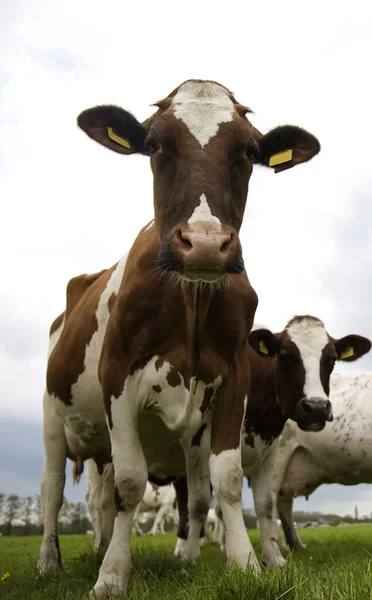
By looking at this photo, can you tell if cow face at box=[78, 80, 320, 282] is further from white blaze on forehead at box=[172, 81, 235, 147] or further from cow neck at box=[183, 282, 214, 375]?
cow neck at box=[183, 282, 214, 375]

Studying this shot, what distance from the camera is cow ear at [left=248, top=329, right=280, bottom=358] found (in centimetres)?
886

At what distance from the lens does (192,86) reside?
529cm

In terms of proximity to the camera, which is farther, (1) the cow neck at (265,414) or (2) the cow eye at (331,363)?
(2) the cow eye at (331,363)

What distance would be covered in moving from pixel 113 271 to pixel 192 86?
6.94 ft

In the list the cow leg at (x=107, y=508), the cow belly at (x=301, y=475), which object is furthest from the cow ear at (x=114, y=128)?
the cow belly at (x=301, y=475)

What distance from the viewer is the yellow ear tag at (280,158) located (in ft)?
18.3

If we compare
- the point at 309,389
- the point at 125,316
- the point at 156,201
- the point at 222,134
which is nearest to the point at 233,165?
the point at 222,134

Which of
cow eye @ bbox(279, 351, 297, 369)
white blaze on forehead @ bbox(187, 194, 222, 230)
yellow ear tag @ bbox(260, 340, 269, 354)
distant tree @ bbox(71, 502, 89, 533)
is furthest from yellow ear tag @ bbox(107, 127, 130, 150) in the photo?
distant tree @ bbox(71, 502, 89, 533)

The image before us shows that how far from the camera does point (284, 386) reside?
28.6 ft

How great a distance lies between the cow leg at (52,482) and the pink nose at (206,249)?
413cm

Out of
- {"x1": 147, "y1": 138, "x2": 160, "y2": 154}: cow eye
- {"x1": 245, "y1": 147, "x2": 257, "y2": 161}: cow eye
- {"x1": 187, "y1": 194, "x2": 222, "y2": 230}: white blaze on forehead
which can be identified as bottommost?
{"x1": 187, "y1": 194, "x2": 222, "y2": 230}: white blaze on forehead

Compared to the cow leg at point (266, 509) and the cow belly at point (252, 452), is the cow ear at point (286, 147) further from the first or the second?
the cow belly at point (252, 452)

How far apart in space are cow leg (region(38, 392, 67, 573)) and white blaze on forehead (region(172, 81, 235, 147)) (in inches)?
155

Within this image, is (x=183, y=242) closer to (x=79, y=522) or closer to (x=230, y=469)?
(x=230, y=469)
